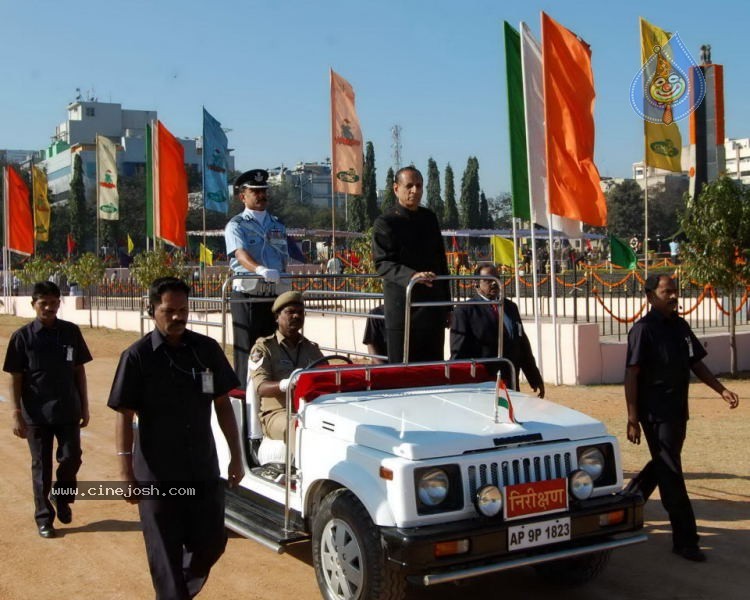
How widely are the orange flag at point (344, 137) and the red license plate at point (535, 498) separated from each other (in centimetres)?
1682

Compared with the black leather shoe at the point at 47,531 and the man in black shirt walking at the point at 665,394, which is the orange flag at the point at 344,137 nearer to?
the black leather shoe at the point at 47,531

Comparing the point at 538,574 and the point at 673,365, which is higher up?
the point at 673,365

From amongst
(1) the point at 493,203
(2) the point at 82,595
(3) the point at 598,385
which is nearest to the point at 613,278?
(3) the point at 598,385

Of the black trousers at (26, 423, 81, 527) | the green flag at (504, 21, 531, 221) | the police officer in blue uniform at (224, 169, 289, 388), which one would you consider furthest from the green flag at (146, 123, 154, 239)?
the black trousers at (26, 423, 81, 527)

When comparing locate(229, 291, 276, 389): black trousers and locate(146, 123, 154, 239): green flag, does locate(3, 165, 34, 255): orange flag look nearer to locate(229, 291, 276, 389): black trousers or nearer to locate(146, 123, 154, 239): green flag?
locate(146, 123, 154, 239): green flag

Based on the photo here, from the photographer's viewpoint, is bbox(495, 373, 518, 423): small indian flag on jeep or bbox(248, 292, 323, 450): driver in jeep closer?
bbox(495, 373, 518, 423): small indian flag on jeep

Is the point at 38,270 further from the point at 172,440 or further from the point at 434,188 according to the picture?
the point at 434,188

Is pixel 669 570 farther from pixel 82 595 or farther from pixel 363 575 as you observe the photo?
pixel 82 595

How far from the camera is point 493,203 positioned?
113 m

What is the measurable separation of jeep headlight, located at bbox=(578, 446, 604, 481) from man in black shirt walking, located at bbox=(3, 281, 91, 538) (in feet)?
13.2

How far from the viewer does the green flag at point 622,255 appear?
65.8 feet

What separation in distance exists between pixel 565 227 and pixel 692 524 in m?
9.00

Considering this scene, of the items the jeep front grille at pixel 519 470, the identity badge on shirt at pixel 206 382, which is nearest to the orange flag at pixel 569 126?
the jeep front grille at pixel 519 470

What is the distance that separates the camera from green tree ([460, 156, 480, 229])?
8831 cm
